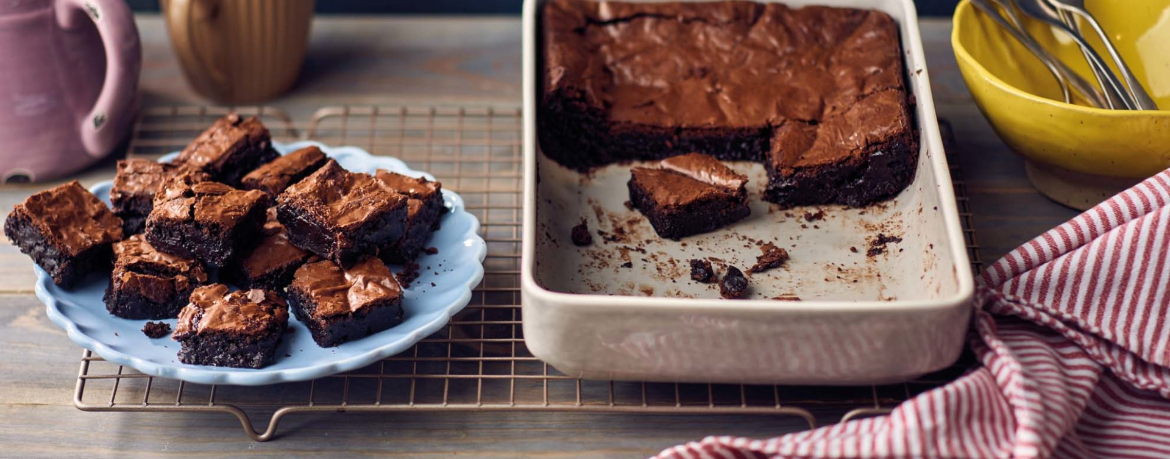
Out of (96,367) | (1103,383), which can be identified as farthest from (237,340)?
(1103,383)

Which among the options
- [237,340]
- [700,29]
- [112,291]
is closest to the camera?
[237,340]

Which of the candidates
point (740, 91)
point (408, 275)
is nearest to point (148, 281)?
point (408, 275)

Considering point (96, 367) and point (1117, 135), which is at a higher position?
Answer: point (1117, 135)

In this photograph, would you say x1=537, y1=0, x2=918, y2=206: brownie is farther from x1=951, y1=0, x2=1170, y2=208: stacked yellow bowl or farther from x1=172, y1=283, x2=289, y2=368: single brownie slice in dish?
x1=172, y1=283, x2=289, y2=368: single brownie slice in dish

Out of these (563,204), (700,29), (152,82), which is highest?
(700,29)

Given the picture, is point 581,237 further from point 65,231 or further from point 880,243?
point 65,231

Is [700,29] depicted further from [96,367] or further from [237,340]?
[96,367]

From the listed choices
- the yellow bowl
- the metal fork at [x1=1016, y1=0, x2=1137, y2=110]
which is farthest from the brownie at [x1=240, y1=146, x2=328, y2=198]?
the metal fork at [x1=1016, y1=0, x2=1137, y2=110]

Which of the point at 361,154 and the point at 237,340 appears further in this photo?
the point at 361,154
